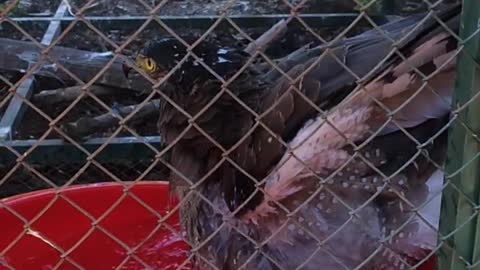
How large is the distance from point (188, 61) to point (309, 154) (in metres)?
0.51

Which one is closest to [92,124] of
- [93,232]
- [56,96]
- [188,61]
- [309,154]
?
[56,96]

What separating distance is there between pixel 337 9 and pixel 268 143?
2.36 meters

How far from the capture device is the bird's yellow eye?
277 centimetres

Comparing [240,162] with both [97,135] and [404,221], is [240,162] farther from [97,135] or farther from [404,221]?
[97,135]

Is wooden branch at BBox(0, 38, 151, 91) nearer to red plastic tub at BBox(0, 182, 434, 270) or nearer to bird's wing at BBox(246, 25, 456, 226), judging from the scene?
red plastic tub at BBox(0, 182, 434, 270)

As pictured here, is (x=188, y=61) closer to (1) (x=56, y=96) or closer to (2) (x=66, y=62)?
(1) (x=56, y=96)

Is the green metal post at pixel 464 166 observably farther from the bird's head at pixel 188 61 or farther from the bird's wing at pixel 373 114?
the bird's head at pixel 188 61

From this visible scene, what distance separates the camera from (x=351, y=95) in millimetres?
2262

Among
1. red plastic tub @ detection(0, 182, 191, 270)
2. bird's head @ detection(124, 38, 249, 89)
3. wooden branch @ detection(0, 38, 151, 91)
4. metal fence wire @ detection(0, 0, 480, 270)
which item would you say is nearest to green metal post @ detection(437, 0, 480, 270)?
metal fence wire @ detection(0, 0, 480, 270)

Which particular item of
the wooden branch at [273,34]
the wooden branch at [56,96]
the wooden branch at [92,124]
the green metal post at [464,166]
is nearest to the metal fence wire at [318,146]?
the green metal post at [464,166]

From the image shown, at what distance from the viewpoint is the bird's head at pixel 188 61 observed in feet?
8.73

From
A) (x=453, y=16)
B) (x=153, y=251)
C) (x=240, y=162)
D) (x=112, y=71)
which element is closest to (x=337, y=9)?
(x=112, y=71)

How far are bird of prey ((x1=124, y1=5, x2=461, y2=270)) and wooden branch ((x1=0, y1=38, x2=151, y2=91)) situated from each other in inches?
47.2

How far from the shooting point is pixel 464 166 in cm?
201
